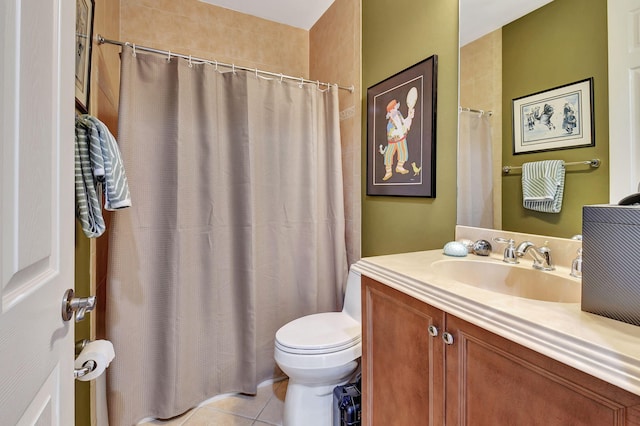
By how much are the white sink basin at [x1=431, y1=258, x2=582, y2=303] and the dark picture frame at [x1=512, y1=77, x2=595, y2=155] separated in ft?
1.41

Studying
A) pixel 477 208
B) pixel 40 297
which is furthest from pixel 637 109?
pixel 40 297

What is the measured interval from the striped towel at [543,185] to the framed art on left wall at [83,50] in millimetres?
1626

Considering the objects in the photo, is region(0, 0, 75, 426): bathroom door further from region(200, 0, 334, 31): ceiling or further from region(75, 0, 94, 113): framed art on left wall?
region(200, 0, 334, 31): ceiling

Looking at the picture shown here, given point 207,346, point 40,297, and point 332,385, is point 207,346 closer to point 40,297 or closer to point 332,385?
point 332,385

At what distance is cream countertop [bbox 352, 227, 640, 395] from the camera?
0.47 meters

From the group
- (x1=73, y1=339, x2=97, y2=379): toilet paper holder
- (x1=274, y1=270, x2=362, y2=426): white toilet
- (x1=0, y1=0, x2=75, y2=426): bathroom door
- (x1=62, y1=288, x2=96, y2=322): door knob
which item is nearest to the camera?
(x1=0, y1=0, x2=75, y2=426): bathroom door

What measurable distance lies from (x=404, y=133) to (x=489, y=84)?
1.47 feet

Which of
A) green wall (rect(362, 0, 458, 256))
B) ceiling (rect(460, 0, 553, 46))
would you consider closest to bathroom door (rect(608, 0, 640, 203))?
ceiling (rect(460, 0, 553, 46))

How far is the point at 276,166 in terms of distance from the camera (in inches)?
72.9

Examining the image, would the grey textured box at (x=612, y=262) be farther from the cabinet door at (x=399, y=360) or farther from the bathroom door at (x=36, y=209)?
the bathroom door at (x=36, y=209)

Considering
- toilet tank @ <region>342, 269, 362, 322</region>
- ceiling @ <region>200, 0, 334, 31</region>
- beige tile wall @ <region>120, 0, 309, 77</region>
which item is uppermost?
ceiling @ <region>200, 0, 334, 31</region>

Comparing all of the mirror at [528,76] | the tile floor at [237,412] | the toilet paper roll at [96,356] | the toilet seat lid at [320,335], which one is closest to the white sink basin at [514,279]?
the mirror at [528,76]

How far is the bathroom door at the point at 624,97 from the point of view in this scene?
83 cm

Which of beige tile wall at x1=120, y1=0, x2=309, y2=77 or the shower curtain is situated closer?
the shower curtain
